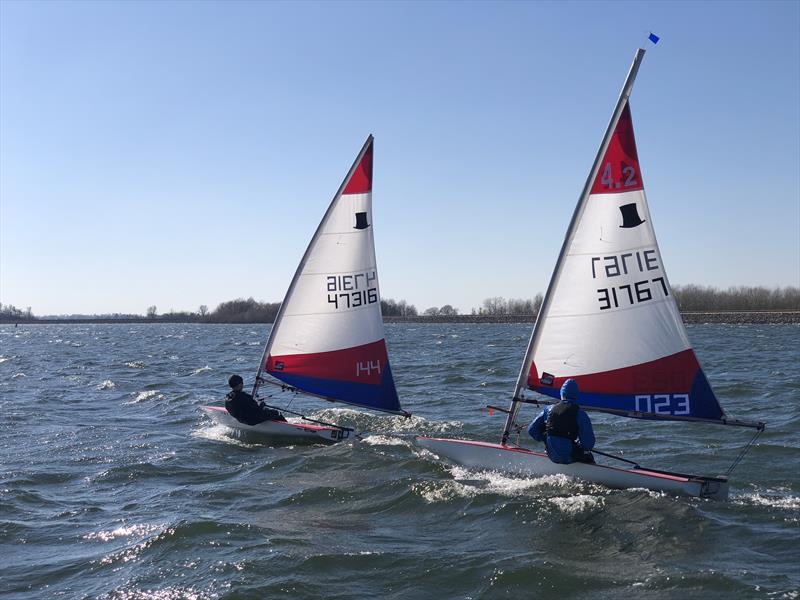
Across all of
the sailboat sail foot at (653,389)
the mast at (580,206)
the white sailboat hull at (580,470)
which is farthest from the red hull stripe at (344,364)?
the sailboat sail foot at (653,389)

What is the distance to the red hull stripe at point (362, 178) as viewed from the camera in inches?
661

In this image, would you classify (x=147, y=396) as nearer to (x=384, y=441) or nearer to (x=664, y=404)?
(x=384, y=441)

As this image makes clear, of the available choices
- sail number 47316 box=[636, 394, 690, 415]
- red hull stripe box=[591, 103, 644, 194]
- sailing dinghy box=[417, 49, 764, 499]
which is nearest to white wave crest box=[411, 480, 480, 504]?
sailing dinghy box=[417, 49, 764, 499]

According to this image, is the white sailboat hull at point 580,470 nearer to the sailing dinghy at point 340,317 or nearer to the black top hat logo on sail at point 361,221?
the sailing dinghy at point 340,317

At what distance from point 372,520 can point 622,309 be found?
507 cm

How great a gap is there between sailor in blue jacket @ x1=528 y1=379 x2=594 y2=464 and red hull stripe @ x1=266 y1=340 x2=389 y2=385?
5987 millimetres

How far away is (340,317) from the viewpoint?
55.8 feet

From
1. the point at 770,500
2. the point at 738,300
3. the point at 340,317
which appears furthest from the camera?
the point at 738,300

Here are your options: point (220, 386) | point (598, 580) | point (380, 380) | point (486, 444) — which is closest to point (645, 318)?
point (486, 444)

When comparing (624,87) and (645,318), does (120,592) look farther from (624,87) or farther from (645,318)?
(624,87)

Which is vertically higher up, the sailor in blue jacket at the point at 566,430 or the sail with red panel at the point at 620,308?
the sail with red panel at the point at 620,308

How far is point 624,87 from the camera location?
11.5 metres

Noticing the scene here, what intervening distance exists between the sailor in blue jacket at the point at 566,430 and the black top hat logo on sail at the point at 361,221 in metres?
6.95

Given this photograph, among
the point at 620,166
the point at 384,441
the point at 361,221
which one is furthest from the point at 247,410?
the point at 620,166
